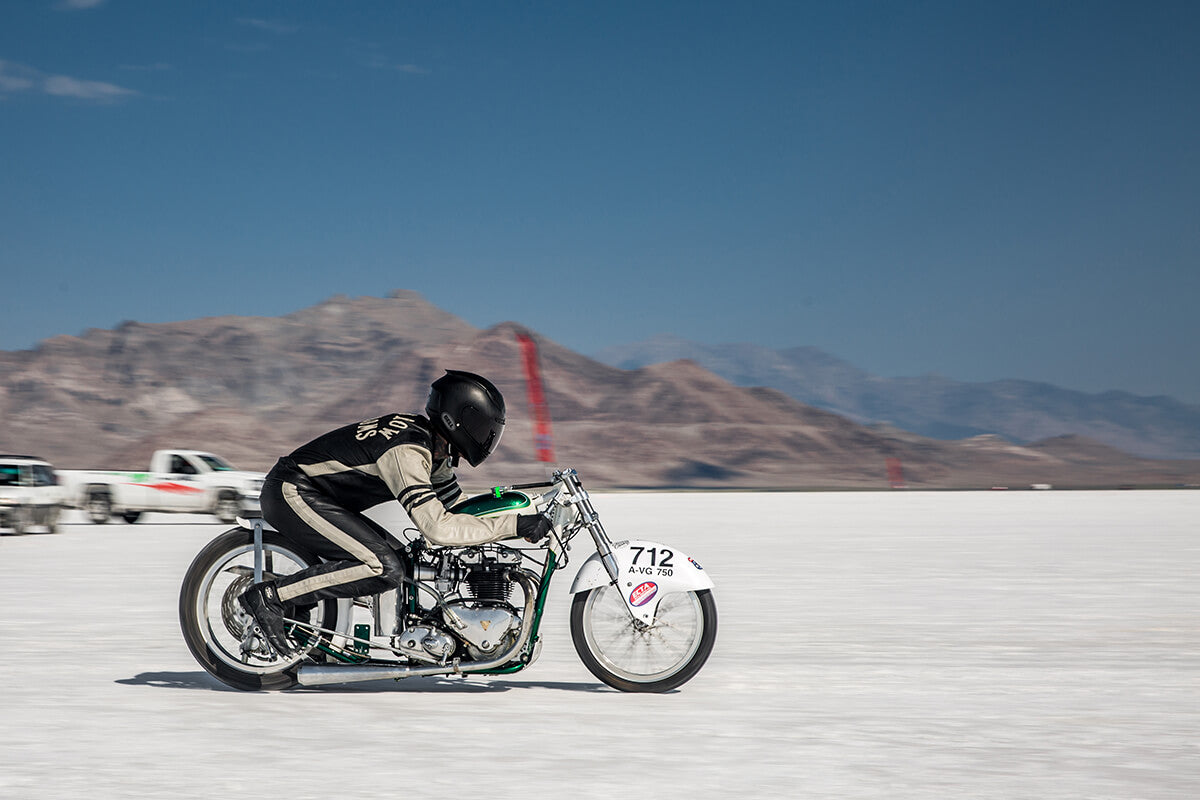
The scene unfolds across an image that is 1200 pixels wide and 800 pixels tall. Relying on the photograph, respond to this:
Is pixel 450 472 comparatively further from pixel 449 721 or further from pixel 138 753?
pixel 138 753

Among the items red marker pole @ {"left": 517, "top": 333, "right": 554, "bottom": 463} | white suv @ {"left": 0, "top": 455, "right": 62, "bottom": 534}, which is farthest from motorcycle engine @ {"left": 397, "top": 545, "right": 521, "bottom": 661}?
white suv @ {"left": 0, "top": 455, "right": 62, "bottom": 534}

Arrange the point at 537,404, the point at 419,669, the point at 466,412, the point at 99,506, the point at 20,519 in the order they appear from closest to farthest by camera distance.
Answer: the point at 419,669
the point at 466,412
the point at 537,404
the point at 20,519
the point at 99,506

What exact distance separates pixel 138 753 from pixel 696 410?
190 meters

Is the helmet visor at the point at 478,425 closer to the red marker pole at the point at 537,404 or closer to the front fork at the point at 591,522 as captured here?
the front fork at the point at 591,522

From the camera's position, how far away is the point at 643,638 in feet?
24.6

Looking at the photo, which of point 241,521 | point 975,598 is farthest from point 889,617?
point 241,521

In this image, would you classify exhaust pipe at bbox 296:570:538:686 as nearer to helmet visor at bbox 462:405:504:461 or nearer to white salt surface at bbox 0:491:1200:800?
white salt surface at bbox 0:491:1200:800

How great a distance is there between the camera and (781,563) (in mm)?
17391

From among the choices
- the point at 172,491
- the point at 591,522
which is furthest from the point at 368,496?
the point at 172,491

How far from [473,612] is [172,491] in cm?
2497

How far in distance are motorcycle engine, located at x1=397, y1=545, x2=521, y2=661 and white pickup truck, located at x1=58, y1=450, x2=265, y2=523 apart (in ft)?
78.4

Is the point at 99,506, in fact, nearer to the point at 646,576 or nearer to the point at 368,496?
the point at 368,496

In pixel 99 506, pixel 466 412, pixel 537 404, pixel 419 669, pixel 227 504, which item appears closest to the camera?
pixel 419 669

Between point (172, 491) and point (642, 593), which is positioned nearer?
point (642, 593)
